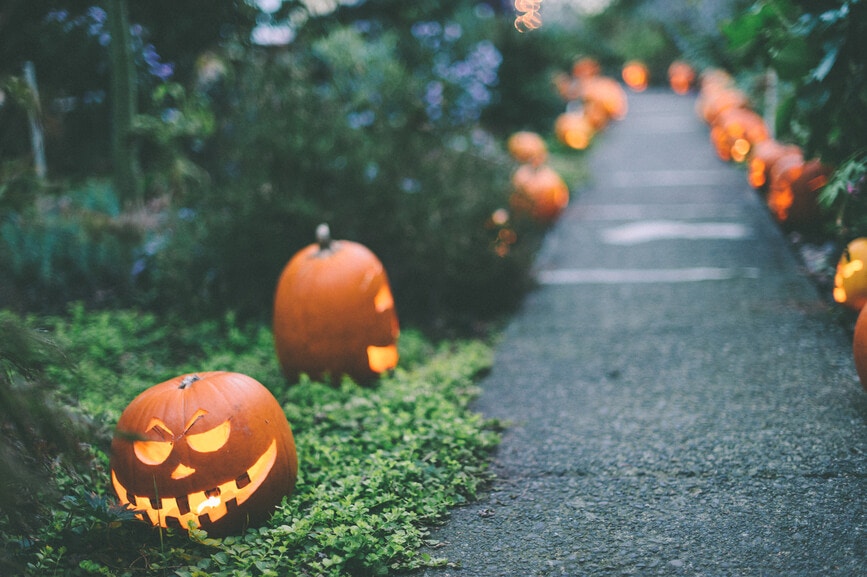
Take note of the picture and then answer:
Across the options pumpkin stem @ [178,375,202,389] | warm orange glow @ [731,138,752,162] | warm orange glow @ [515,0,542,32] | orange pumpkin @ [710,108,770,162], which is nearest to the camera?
pumpkin stem @ [178,375,202,389]

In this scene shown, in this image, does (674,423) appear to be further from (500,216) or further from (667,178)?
(667,178)

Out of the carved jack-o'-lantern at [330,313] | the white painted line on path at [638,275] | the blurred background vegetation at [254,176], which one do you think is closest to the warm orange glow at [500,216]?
the blurred background vegetation at [254,176]

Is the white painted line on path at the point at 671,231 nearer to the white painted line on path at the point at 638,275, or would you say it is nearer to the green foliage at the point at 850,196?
the white painted line on path at the point at 638,275

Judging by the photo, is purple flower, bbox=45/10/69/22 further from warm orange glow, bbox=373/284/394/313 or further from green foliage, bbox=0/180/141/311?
warm orange glow, bbox=373/284/394/313

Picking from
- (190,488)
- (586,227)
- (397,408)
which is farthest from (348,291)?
(586,227)

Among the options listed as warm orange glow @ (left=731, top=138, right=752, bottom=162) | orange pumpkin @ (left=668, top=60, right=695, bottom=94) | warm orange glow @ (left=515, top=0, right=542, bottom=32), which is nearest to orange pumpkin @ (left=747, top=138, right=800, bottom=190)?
warm orange glow @ (left=731, top=138, right=752, bottom=162)

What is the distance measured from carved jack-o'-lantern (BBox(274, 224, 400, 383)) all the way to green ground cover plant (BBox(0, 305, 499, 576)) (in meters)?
0.15

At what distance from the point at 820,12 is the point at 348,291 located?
282cm

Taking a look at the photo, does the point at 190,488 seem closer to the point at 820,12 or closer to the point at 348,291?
the point at 348,291

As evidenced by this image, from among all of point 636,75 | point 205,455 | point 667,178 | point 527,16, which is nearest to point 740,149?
point 667,178

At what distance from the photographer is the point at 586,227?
7352 millimetres

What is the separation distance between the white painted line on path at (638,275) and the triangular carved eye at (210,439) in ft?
12.1

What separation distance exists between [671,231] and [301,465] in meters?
4.93

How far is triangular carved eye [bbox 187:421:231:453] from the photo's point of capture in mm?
2547
